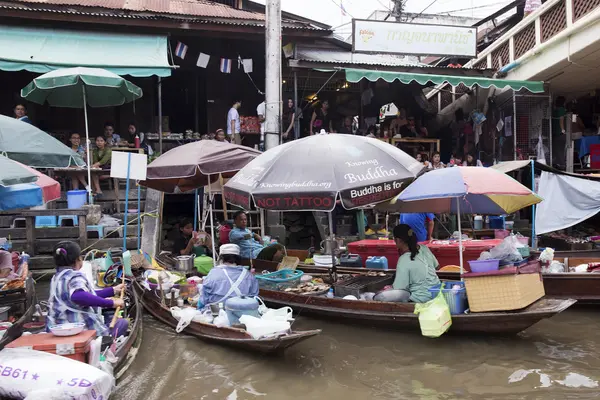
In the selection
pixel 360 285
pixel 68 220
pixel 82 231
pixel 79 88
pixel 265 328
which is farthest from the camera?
pixel 79 88

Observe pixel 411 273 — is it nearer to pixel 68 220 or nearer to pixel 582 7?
pixel 68 220

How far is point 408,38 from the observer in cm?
1452

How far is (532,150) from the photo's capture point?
48.1 ft

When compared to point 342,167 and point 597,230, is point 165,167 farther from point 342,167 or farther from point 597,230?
point 597,230

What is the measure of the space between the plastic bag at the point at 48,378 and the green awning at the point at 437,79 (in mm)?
9911

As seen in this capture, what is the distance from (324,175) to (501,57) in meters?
12.1

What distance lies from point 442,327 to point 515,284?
107 centimetres

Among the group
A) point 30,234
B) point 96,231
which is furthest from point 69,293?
point 30,234

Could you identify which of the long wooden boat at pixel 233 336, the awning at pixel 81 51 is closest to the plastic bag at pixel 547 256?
the long wooden boat at pixel 233 336

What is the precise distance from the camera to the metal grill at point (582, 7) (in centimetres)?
1123

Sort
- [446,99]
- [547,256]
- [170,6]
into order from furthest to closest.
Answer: [446,99], [170,6], [547,256]

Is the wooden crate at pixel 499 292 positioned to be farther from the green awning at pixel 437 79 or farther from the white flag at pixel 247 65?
the white flag at pixel 247 65

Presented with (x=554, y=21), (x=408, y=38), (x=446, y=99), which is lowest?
(x=446, y=99)

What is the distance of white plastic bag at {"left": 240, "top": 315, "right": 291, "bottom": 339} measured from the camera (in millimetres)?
5703
